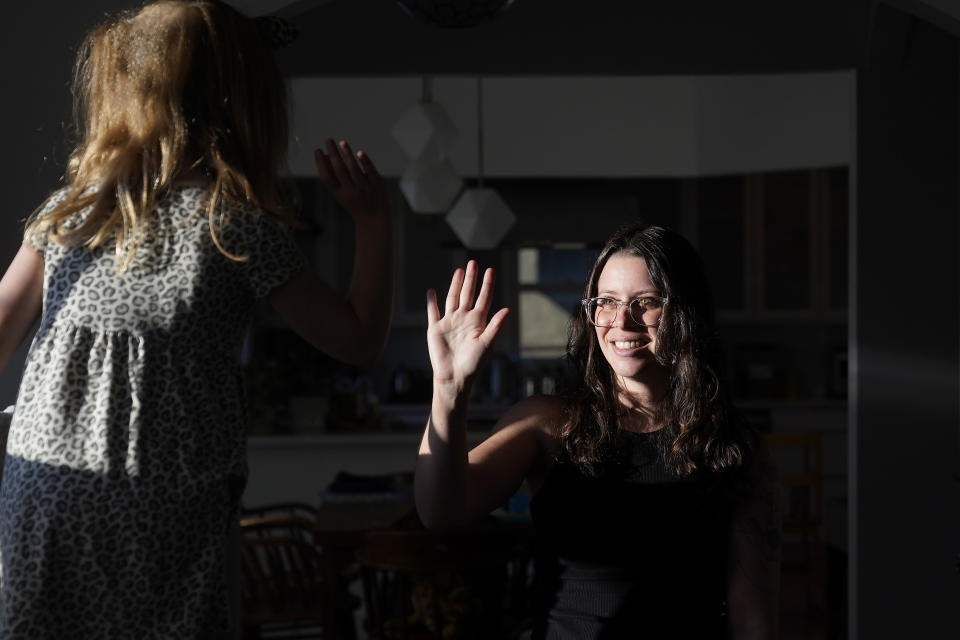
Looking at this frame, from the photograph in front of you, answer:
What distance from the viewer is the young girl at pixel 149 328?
1.29 m

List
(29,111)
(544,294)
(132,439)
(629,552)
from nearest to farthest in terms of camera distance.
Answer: (132,439) → (629,552) → (29,111) → (544,294)

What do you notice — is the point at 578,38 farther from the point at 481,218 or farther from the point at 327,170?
the point at 327,170

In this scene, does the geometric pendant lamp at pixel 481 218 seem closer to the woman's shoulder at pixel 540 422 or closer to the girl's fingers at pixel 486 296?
the woman's shoulder at pixel 540 422

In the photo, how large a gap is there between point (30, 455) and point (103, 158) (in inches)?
13.7

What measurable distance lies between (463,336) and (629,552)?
16.9 inches

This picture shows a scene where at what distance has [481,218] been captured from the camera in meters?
4.77

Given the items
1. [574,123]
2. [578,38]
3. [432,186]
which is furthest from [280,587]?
[574,123]

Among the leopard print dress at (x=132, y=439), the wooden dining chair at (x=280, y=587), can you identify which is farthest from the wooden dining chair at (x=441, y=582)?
the leopard print dress at (x=132, y=439)

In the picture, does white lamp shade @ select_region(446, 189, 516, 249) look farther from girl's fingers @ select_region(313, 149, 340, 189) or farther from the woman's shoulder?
girl's fingers @ select_region(313, 149, 340, 189)

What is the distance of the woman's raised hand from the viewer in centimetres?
143

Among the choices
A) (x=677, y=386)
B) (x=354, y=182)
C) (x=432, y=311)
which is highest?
(x=354, y=182)

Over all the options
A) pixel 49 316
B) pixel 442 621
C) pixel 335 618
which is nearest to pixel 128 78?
pixel 49 316

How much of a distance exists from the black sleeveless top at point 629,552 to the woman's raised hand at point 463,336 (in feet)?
1.12

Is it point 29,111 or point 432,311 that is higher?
point 29,111
